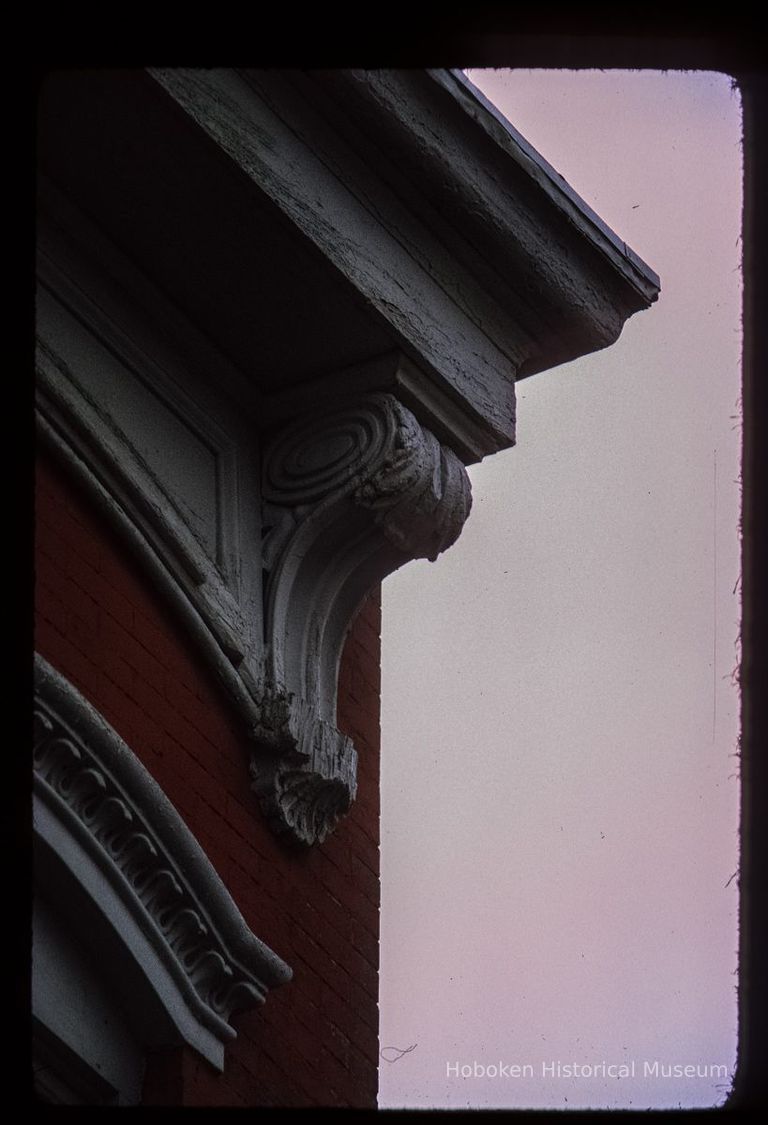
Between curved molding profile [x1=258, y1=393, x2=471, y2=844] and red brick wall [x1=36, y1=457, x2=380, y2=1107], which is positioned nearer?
red brick wall [x1=36, y1=457, x2=380, y2=1107]

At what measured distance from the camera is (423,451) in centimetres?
613

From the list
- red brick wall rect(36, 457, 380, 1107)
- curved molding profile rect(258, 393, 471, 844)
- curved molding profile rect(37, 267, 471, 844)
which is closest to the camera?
red brick wall rect(36, 457, 380, 1107)

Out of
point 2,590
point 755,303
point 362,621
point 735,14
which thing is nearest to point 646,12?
point 735,14

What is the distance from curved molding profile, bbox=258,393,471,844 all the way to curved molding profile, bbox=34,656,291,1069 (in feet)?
1.41

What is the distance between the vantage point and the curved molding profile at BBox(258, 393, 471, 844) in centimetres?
595

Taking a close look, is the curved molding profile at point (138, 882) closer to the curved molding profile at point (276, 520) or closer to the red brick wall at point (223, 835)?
the red brick wall at point (223, 835)

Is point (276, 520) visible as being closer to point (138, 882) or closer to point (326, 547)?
point (326, 547)

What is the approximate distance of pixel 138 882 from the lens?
543 centimetres

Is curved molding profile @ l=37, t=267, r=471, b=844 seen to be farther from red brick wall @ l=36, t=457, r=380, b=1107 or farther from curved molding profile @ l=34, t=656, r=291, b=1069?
curved molding profile @ l=34, t=656, r=291, b=1069

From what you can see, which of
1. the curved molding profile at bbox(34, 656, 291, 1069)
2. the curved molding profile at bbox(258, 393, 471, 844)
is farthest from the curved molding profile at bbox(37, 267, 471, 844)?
the curved molding profile at bbox(34, 656, 291, 1069)

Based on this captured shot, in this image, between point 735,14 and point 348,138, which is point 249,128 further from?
point 735,14

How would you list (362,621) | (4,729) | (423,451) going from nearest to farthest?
1. (4,729)
2. (423,451)
3. (362,621)

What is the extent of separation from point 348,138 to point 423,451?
28.7 inches

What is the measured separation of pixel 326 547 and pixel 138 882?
1.10 meters
